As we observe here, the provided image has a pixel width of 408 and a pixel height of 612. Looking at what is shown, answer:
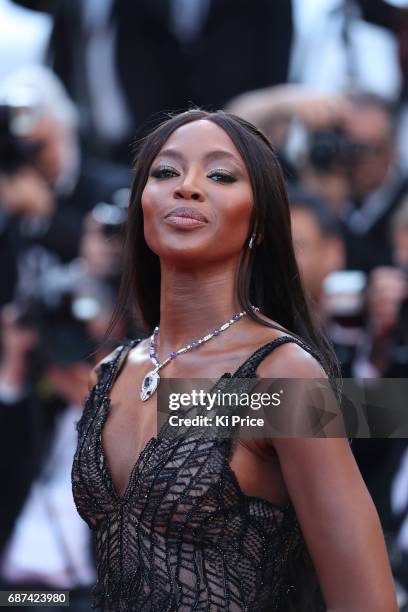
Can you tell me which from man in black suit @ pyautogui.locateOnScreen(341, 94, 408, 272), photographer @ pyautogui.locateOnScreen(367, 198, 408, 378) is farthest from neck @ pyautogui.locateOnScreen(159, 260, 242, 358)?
man in black suit @ pyautogui.locateOnScreen(341, 94, 408, 272)

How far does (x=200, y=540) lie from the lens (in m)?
1.88

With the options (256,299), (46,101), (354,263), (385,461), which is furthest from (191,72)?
(256,299)

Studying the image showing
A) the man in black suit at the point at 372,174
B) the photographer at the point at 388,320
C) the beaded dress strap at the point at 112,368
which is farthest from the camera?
the man in black suit at the point at 372,174

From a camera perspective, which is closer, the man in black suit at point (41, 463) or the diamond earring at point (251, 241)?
the diamond earring at point (251, 241)

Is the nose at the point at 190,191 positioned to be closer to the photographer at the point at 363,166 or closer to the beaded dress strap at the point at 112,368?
the beaded dress strap at the point at 112,368

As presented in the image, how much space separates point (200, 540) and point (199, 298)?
1.60 feet

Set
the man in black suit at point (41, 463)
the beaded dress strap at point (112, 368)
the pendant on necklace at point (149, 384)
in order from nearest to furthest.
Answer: the pendant on necklace at point (149, 384) → the beaded dress strap at point (112, 368) → the man in black suit at point (41, 463)

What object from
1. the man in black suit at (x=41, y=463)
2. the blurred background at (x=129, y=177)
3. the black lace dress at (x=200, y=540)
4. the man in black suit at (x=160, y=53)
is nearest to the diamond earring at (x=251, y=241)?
the black lace dress at (x=200, y=540)

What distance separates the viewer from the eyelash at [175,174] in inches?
80.2

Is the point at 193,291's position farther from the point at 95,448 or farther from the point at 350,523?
the point at 350,523

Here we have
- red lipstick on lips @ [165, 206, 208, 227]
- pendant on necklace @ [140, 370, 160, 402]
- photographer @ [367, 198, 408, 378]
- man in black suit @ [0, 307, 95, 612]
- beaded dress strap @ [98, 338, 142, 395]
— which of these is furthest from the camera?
man in black suit @ [0, 307, 95, 612]

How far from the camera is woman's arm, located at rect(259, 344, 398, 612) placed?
1.79 metres

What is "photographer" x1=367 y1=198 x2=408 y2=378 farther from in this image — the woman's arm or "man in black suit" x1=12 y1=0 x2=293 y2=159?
the woman's arm

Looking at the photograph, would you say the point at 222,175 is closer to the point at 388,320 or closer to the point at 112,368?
the point at 112,368
